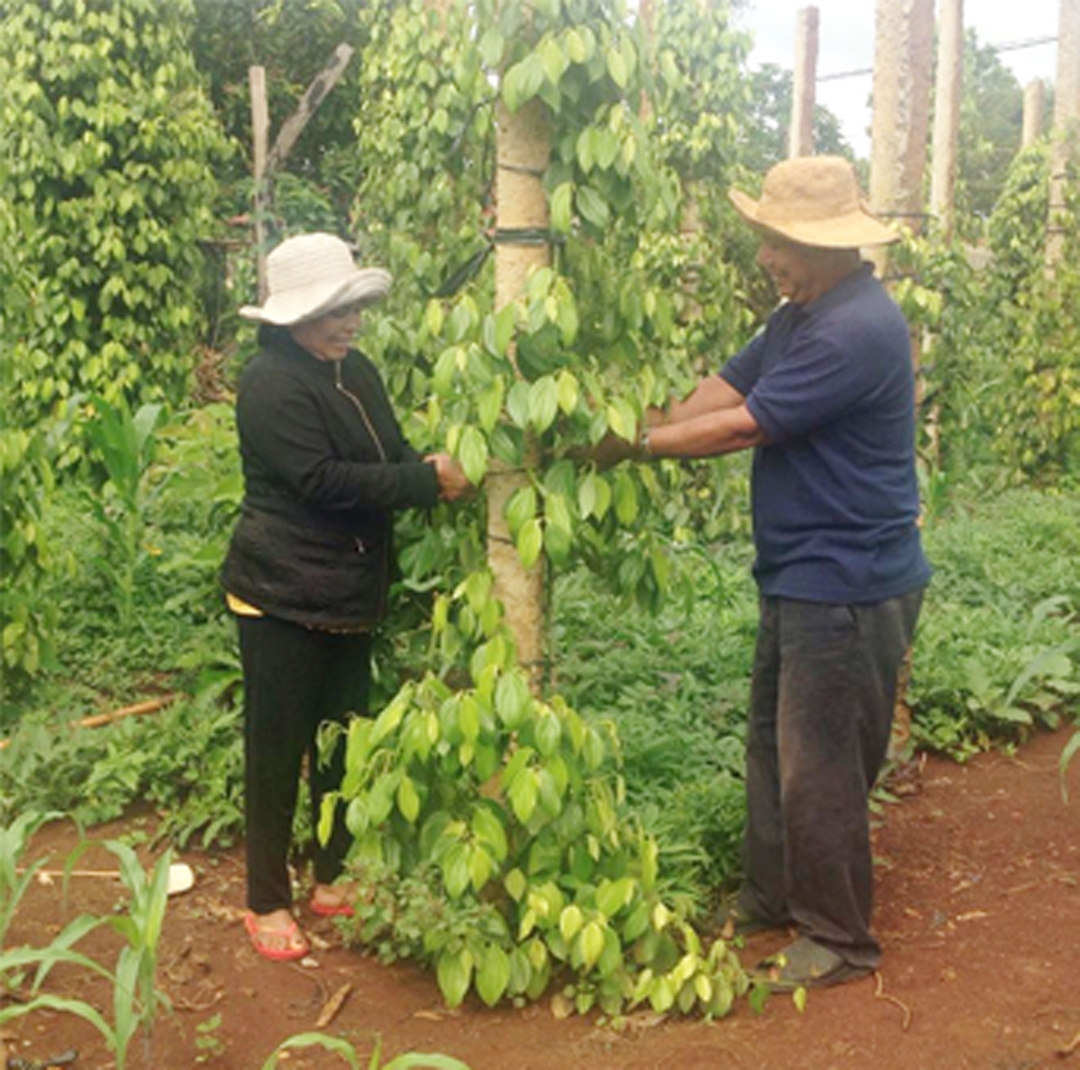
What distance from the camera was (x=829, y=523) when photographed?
3.67 metres

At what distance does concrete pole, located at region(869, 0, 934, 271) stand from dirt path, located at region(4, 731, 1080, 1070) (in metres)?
2.28

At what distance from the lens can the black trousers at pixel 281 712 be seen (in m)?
3.81

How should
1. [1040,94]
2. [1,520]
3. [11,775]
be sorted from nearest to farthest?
[11,775] < [1,520] < [1040,94]

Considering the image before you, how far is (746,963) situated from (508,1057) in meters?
0.81

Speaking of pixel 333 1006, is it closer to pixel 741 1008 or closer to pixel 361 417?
pixel 741 1008

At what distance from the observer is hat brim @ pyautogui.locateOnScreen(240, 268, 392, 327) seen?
364 centimetres

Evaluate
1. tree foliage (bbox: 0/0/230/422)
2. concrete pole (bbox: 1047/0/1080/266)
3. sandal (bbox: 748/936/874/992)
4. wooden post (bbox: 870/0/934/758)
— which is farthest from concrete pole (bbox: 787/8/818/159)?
sandal (bbox: 748/936/874/992)

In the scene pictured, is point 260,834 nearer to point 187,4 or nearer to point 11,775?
point 11,775

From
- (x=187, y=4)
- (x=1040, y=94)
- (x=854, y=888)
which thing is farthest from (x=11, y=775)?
→ (x=1040, y=94)

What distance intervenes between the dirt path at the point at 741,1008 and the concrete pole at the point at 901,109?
Answer: 89.8 inches

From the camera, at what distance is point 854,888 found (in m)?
3.80

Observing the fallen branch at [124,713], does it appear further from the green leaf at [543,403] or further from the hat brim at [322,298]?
the green leaf at [543,403]

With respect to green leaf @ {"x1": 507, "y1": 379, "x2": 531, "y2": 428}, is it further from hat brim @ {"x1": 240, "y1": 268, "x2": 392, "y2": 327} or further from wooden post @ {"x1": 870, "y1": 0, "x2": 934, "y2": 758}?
wooden post @ {"x1": 870, "y1": 0, "x2": 934, "y2": 758}

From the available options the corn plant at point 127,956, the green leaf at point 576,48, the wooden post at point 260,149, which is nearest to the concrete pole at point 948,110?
the wooden post at point 260,149
